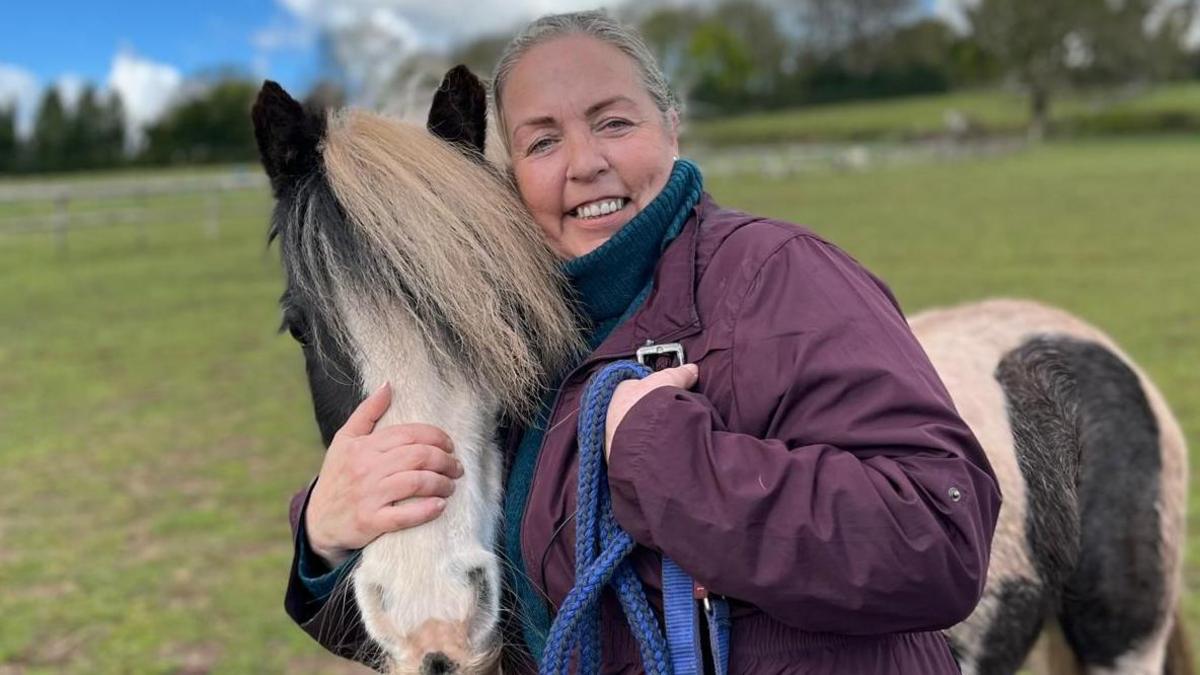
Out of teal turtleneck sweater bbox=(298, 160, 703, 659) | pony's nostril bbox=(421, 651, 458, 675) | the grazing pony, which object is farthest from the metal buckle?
the grazing pony

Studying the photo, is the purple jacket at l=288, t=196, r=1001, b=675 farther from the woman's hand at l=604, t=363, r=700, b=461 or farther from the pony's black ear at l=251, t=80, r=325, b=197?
the pony's black ear at l=251, t=80, r=325, b=197

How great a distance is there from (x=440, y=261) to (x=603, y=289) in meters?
0.29

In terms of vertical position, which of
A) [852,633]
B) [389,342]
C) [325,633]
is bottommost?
[325,633]

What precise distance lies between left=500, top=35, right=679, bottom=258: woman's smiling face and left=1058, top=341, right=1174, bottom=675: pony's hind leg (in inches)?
64.9

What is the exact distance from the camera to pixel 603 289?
1.69 metres

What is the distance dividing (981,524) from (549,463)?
0.65 m

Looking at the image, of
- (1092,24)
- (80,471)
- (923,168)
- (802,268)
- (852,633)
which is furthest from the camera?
(1092,24)

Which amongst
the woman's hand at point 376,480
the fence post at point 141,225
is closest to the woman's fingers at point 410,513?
the woman's hand at point 376,480

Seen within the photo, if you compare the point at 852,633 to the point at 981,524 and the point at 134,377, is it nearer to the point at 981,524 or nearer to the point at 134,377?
the point at 981,524

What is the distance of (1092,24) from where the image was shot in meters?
61.7

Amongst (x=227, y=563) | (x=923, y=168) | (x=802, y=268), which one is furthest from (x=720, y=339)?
(x=923, y=168)

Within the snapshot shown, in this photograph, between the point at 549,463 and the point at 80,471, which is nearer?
the point at 549,463

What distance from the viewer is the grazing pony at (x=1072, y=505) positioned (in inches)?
96.4

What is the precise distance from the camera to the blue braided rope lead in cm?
141
